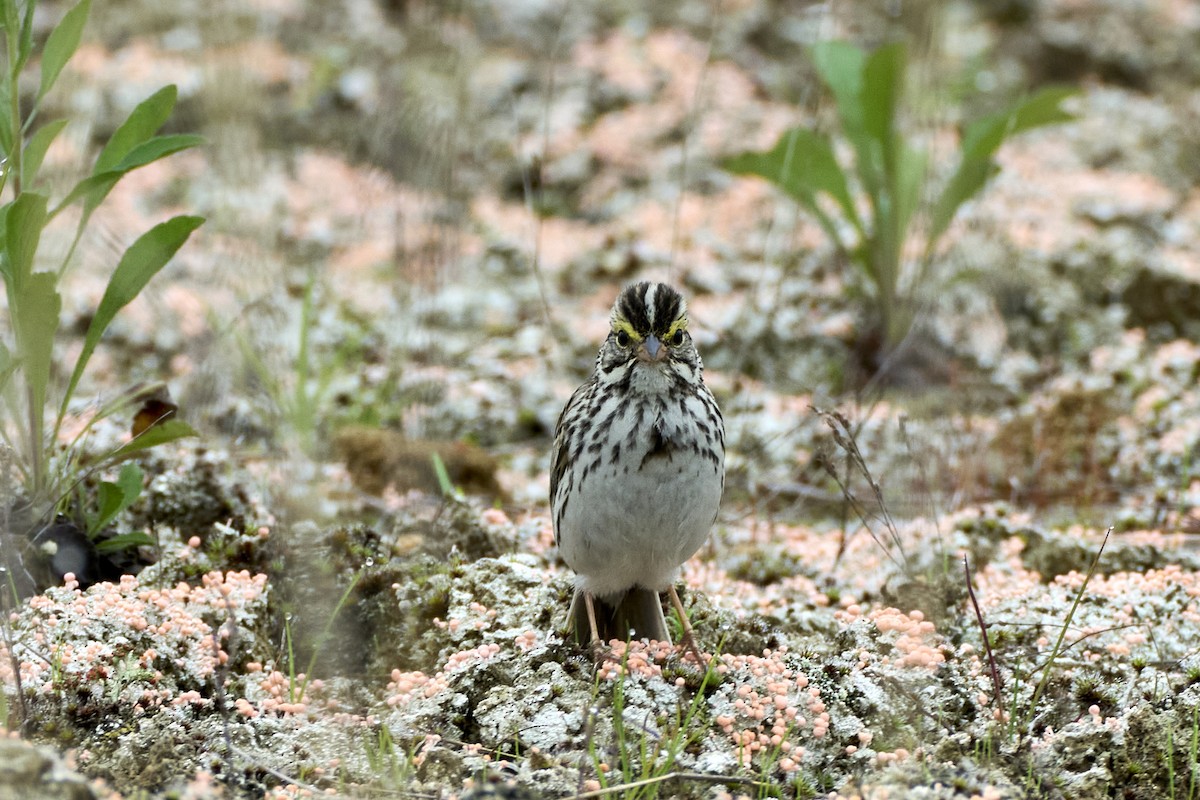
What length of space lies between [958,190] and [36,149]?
4333mm

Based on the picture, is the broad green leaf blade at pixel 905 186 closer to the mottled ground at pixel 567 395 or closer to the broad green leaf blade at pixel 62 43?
the mottled ground at pixel 567 395

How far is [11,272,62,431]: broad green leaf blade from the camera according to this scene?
3684 mm

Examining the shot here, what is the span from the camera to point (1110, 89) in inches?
367

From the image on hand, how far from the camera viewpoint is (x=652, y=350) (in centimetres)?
386

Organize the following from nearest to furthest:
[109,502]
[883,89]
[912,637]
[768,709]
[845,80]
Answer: [768,709]
[912,637]
[109,502]
[883,89]
[845,80]

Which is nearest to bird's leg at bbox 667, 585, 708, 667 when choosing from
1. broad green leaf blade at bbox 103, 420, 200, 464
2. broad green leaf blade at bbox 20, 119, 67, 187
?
broad green leaf blade at bbox 103, 420, 200, 464

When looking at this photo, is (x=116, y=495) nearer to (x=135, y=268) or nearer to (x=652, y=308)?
(x=135, y=268)

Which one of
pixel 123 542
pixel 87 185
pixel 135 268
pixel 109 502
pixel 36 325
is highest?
pixel 87 185

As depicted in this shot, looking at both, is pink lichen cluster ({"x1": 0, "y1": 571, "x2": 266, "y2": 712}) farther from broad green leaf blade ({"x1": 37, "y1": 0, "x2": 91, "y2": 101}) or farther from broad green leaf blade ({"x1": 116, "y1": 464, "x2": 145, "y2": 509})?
broad green leaf blade ({"x1": 37, "y1": 0, "x2": 91, "y2": 101})

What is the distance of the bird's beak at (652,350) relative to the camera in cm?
386

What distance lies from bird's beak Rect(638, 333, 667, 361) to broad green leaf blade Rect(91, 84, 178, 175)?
1618 mm

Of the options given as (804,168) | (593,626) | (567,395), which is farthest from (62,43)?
(804,168)

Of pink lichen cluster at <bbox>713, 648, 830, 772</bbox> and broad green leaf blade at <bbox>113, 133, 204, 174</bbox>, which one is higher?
broad green leaf blade at <bbox>113, 133, 204, 174</bbox>

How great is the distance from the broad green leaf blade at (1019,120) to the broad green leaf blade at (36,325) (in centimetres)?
436
